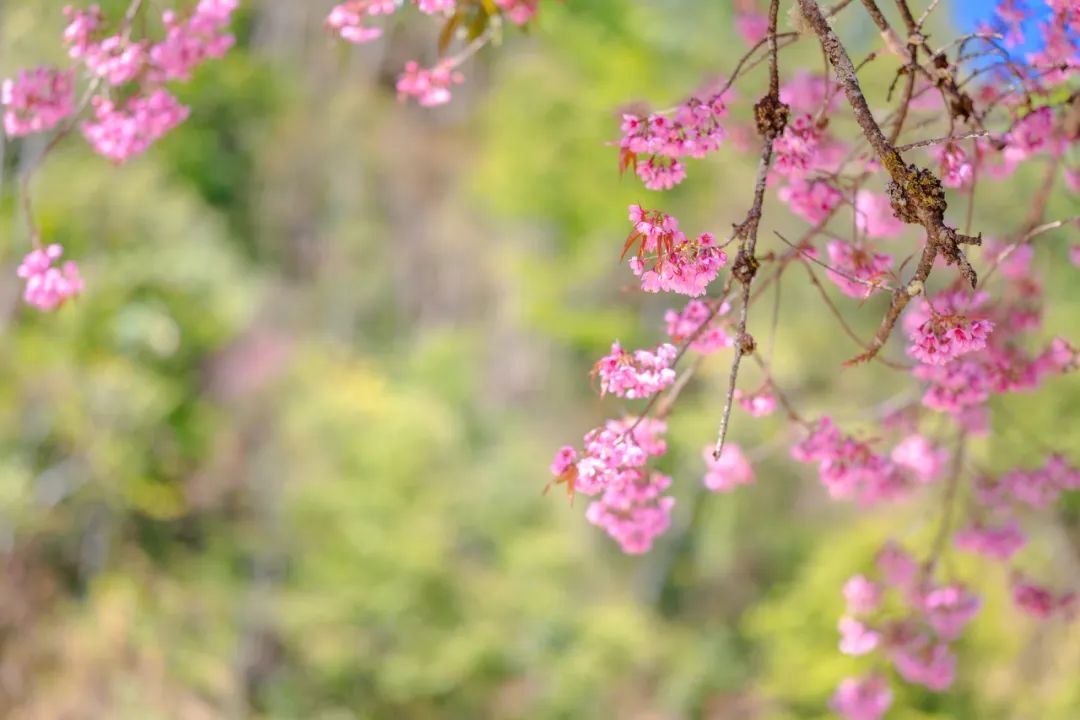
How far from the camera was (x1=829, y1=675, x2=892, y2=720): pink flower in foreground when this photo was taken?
3.05 metres

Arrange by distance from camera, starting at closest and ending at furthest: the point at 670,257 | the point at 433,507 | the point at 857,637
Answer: the point at 670,257
the point at 857,637
the point at 433,507

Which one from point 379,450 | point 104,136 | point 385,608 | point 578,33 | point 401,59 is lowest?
point 104,136

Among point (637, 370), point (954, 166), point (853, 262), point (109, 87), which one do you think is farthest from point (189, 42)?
point (954, 166)

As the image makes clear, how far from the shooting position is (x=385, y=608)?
1001 centimetres

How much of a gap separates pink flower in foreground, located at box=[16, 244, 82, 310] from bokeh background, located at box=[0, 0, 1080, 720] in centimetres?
619

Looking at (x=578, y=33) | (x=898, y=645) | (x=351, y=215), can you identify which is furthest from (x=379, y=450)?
(x=351, y=215)

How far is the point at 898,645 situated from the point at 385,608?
25.0 feet

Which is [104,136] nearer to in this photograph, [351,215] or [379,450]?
[379,450]

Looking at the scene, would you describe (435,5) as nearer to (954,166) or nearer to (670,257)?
(670,257)

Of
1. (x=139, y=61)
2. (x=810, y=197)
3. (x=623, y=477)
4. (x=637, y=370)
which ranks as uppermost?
(x=139, y=61)

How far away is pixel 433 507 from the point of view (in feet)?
33.8

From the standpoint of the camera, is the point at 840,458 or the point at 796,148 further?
the point at 840,458

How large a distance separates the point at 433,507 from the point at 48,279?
8.06 metres

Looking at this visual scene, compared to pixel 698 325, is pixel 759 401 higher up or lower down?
lower down
